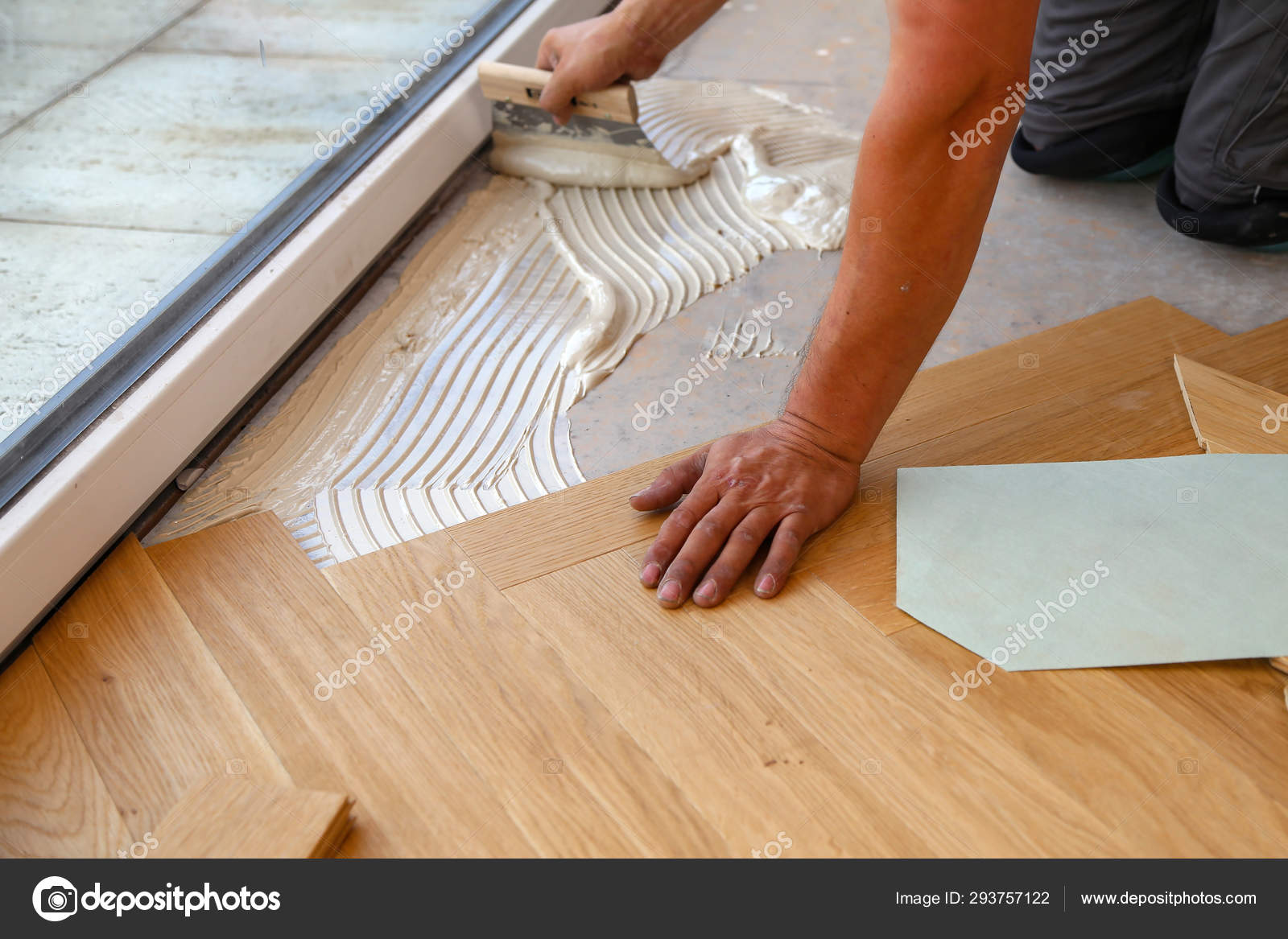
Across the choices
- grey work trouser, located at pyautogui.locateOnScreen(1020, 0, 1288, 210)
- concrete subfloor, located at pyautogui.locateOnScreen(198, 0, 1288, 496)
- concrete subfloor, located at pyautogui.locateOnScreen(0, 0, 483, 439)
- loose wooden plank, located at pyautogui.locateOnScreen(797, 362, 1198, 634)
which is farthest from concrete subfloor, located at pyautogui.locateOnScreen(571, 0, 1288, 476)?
concrete subfloor, located at pyautogui.locateOnScreen(0, 0, 483, 439)

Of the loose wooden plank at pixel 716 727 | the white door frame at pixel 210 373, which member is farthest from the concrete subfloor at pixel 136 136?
the loose wooden plank at pixel 716 727

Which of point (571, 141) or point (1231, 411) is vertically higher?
point (571, 141)

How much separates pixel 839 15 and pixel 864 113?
1.98 feet

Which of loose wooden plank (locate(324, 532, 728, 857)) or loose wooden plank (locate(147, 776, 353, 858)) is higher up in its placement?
loose wooden plank (locate(147, 776, 353, 858))

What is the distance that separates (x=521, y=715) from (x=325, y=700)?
0.79ft

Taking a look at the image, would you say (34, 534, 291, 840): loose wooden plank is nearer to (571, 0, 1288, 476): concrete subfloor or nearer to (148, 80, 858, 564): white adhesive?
(148, 80, 858, 564): white adhesive

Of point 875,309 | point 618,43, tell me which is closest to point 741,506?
point 875,309

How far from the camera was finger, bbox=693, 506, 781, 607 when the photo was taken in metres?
1.27

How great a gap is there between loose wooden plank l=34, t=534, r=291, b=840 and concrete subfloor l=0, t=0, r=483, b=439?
264mm

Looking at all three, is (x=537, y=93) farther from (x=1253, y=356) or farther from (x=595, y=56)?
(x=1253, y=356)

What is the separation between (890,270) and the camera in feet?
4.12

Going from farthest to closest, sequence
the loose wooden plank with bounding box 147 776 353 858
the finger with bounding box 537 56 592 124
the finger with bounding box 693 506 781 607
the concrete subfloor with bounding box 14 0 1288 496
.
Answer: the finger with bounding box 537 56 592 124 < the concrete subfloor with bounding box 14 0 1288 496 < the finger with bounding box 693 506 781 607 < the loose wooden plank with bounding box 147 776 353 858

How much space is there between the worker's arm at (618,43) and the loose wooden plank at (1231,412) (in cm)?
114
